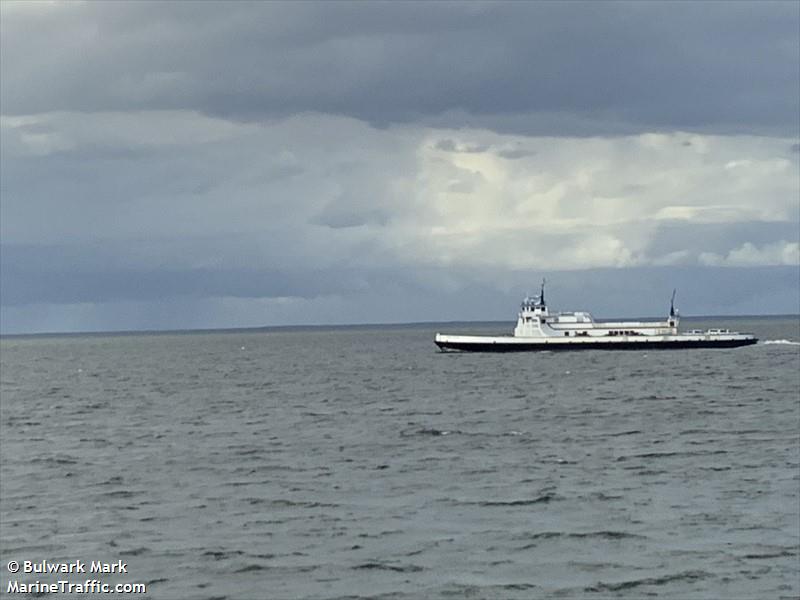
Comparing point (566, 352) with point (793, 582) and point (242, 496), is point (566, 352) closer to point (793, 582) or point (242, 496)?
point (242, 496)

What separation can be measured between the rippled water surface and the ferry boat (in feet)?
277

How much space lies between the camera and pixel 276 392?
12250 cm

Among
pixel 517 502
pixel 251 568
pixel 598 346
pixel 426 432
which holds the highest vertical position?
pixel 598 346

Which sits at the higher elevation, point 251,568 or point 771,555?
point 771,555

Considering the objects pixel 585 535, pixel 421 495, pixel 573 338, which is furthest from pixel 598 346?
pixel 585 535

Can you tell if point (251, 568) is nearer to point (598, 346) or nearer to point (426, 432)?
point (426, 432)

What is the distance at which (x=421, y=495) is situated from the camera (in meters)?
49.2

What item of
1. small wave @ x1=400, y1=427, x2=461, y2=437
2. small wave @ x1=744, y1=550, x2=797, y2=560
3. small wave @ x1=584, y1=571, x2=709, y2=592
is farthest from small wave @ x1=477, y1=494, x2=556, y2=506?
small wave @ x1=400, y1=427, x2=461, y2=437

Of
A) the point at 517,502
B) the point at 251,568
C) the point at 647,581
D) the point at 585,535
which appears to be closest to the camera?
the point at 647,581

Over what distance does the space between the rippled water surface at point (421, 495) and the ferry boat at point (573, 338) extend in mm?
84514

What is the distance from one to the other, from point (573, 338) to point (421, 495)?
145175mm

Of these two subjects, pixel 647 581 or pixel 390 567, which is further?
pixel 390 567

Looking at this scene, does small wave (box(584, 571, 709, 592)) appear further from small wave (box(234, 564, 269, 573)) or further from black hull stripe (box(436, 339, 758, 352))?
black hull stripe (box(436, 339, 758, 352))

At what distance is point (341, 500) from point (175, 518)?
6583 millimetres
